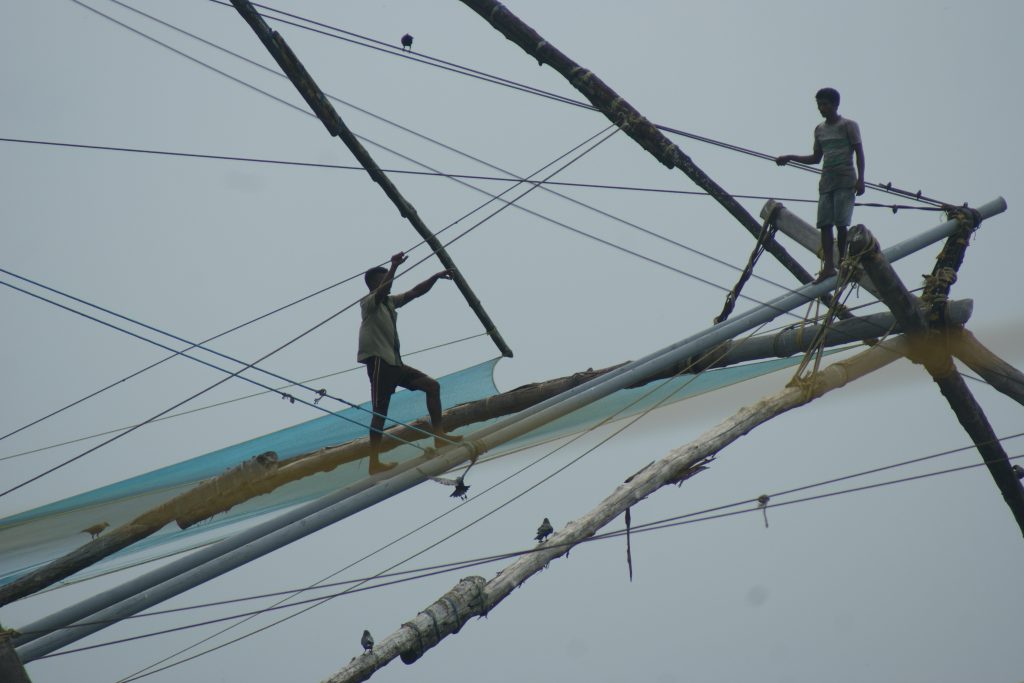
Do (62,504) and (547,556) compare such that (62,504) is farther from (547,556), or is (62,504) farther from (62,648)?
(547,556)

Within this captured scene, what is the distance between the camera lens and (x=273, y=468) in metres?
6.86

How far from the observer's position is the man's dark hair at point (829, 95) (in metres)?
7.02

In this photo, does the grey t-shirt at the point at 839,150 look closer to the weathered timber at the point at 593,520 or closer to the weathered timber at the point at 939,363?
the weathered timber at the point at 939,363

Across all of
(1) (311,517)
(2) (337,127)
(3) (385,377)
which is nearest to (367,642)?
(1) (311,517)

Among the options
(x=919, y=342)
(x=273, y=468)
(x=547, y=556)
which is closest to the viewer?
(x=547, y=556)

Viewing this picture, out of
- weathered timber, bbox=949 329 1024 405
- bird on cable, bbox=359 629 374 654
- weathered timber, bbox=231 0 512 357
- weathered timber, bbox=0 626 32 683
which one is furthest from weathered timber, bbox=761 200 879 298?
weathered timber, bbox=0 626 32 683

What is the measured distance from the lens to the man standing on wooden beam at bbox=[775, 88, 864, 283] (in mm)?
7078

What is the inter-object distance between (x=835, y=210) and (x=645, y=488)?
2251mm

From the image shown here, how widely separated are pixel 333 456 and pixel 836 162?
3947 millimetres

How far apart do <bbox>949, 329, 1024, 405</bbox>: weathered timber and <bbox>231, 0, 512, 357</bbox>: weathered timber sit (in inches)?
141

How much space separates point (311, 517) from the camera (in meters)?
5.35

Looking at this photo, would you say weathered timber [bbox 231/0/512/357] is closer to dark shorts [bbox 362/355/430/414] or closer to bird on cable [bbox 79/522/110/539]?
dark shorts [bbox 362/355/430/414]

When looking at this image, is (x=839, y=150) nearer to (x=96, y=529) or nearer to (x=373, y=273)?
(x=373, y=273)

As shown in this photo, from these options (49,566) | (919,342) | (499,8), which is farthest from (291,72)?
(919,342)
